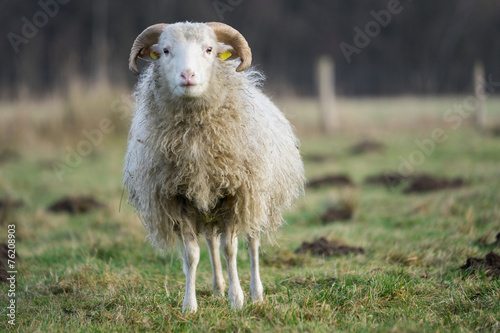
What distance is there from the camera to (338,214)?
271 inches

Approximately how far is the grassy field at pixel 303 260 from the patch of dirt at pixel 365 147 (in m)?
0.41

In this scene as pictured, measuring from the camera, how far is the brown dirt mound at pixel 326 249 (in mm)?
4980

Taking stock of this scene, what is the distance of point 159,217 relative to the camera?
3.79 metres

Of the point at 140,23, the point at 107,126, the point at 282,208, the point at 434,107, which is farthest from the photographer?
the point at 140,23

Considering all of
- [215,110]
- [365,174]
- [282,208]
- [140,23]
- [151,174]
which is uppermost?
[140,23]

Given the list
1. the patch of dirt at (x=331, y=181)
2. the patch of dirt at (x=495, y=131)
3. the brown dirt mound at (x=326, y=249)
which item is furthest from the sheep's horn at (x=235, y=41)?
the patch of dirt at (x=495, y=131)

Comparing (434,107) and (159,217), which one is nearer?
(159,217)

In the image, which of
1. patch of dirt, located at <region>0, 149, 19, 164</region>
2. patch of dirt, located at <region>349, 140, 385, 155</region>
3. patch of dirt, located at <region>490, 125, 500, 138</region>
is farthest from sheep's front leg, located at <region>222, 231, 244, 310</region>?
patch of dirt, located at <region>490, 125, 500, 138</region>

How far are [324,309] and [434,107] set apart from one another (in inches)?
617

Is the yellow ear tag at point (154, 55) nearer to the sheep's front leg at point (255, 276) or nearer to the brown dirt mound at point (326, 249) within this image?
the sheep's front leg at point (255, 276)

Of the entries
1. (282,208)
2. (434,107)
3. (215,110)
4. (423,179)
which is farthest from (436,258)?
(434,107)

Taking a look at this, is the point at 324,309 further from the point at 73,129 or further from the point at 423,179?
the point at 73,129

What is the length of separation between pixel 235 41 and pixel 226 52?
110 mm

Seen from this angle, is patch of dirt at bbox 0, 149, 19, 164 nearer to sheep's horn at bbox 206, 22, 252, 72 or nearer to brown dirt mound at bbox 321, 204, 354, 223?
brown dirt mound at bbox 321, 204, 354, 223
